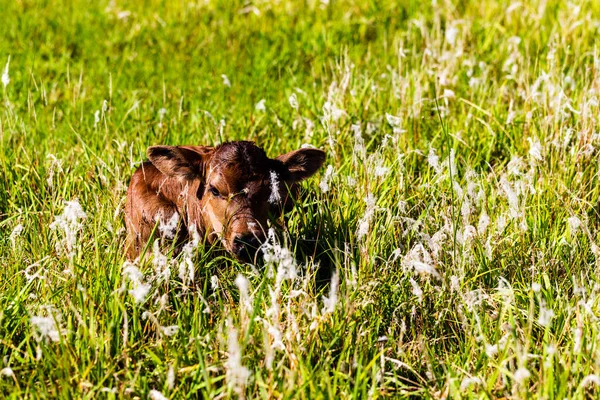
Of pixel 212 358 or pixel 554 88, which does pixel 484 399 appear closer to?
A: pixel 212 358

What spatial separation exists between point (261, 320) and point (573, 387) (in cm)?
135

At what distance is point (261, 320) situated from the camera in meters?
3.71

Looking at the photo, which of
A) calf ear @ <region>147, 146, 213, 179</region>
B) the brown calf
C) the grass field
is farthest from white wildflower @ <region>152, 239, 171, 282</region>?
calf ear @ <region>147, 146, 213, 179</region>

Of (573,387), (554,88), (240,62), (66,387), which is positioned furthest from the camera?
(240,62)

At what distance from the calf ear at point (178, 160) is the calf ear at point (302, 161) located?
1.53 ft

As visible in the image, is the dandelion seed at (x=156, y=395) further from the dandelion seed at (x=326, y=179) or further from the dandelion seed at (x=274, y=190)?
the dandelion seed at (x=326, y=179)

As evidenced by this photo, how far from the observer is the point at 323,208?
4.93 meters

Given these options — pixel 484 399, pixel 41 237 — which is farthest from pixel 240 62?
pixel 484 399

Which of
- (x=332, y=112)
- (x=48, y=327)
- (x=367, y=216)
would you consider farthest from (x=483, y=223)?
(x=48, y=327)

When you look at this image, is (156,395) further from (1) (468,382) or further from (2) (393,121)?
(2) (393,121)

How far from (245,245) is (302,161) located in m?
0.76

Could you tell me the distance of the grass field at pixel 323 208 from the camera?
3566 millimetres

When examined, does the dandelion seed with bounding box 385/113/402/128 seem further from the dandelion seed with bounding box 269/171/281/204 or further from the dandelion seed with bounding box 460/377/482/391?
the dandelion seed with bounding box 460/377/482/391

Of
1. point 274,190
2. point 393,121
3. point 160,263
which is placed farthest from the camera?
point 393,121
